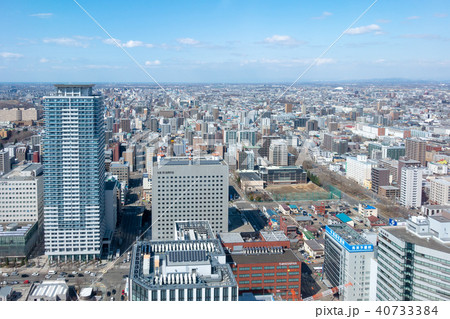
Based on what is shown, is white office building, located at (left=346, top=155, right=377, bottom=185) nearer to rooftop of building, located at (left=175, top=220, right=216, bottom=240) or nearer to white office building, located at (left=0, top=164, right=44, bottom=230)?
rooftop of building, located at (left=175, top=220, right=216, bottom=240)

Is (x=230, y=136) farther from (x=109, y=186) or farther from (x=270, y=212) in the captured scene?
(x=109, y=186)

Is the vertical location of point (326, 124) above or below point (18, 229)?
above

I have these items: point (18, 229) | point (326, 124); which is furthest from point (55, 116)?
point (326, 124)

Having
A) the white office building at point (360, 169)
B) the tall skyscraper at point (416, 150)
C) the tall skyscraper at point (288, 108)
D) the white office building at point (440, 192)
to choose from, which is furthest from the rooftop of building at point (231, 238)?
the tall skyscraper at point (288, 108)

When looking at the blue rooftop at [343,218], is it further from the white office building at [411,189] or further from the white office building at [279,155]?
the white office building at [279,155]

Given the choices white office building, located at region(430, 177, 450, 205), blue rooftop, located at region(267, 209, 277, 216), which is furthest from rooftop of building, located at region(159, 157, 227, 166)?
white office building, located at region(430, 177, 450, 205)

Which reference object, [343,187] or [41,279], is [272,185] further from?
[41,279]
